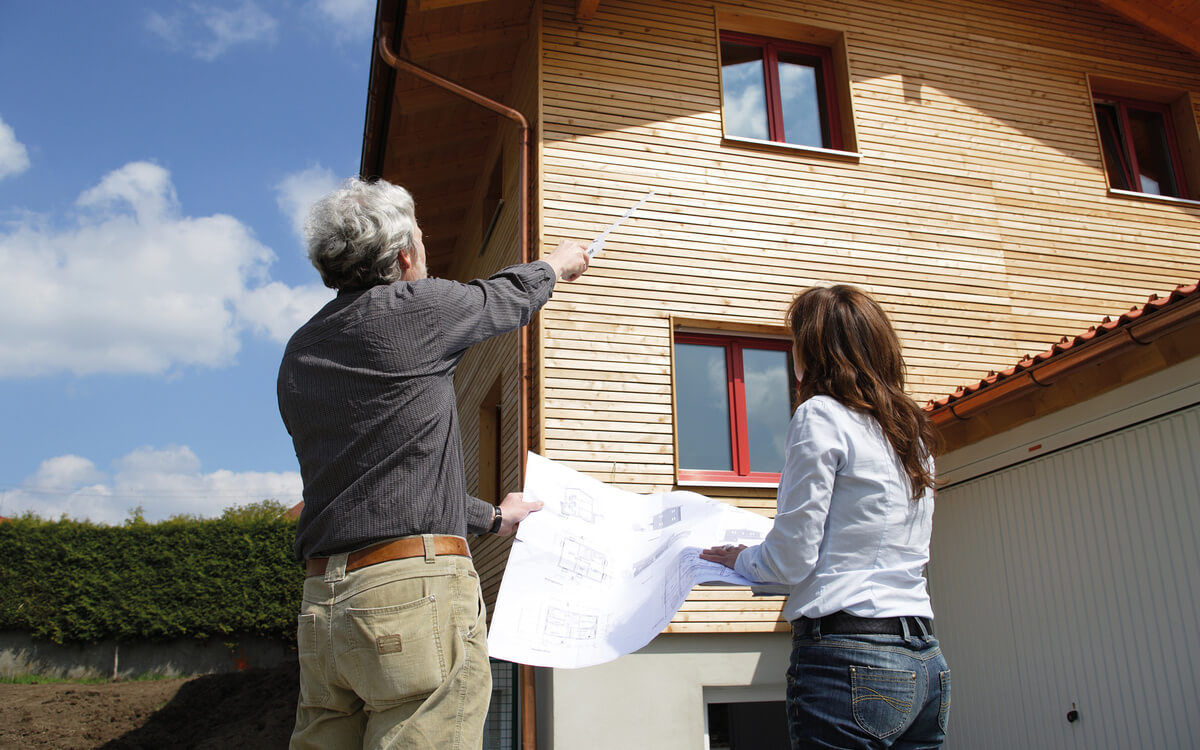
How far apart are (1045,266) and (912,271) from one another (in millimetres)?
1622

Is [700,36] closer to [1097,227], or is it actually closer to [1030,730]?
[1097,227]

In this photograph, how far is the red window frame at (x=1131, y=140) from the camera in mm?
10422

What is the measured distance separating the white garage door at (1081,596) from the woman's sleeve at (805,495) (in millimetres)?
4310

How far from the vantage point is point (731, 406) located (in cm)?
818

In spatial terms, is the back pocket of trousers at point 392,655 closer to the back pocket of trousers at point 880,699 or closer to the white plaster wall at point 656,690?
the back pocket of trousers at point 880,699

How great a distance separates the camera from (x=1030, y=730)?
21.3 ft

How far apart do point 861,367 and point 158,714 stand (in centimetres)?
1237

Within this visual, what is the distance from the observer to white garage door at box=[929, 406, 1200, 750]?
541 centimetres

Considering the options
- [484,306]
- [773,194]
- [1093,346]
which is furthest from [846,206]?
[484,306]

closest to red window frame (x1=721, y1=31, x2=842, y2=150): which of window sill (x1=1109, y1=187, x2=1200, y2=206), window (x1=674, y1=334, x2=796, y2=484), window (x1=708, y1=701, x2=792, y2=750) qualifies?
window (x1=674, y1=334, x2=796, y2=484)

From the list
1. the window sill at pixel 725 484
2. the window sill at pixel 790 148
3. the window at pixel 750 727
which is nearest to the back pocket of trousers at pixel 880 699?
the window sill at pixel 725 484

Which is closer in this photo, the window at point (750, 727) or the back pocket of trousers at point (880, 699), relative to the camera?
the back pocket of trousers at point (880, 699)

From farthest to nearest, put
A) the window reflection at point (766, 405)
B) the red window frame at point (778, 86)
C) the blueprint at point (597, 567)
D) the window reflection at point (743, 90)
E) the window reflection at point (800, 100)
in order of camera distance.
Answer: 1. the window reflection at point (800, 100)
2. the red window frame at point (778, 86)
3. the window reflection at point (743, 90)
4. the window reflection at point (766, 405)
5. the blueprint at point (597, 567)

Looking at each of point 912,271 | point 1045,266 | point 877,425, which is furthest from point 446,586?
point 1045,266
